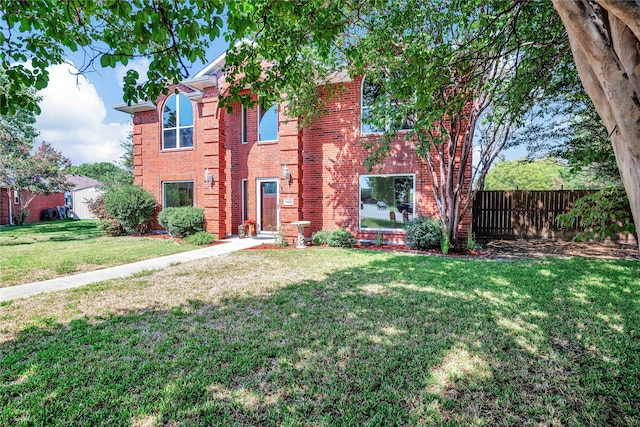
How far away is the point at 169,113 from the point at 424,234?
11871 mm

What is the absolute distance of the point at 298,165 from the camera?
36.4 feet

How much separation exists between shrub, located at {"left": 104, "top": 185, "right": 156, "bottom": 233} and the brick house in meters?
0.77

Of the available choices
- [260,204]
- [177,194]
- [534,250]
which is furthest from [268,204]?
[534,250]

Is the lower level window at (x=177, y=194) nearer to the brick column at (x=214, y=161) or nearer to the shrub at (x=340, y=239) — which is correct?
the brick column at (x=214, y=161)

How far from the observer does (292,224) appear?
416 inches

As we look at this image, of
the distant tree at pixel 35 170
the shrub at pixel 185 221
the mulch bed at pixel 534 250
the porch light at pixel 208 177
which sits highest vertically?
the distant tree at pixel 35 170

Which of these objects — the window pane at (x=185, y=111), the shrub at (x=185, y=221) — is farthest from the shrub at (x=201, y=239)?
the window pane at (x=185, y=111)

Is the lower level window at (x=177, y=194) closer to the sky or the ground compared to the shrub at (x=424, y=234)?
closer to the sky

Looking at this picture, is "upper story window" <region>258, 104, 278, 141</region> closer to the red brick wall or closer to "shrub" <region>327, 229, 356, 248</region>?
the red brick wall

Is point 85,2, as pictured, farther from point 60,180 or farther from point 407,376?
point 60,180

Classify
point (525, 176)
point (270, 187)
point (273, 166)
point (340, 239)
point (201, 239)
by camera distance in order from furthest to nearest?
point (525, 176) → point (270, 187) → point (273, 166) → point (201, 239) → point (340, 239)

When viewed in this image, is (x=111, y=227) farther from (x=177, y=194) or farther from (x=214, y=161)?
(x=214, y=161)

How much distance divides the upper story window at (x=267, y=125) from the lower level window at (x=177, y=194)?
3.92 meters

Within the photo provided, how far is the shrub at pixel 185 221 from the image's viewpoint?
11906 millimetres
